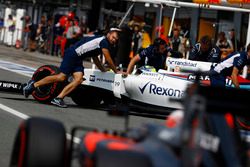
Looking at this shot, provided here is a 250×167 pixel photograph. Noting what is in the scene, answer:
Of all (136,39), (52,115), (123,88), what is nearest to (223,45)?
(136,39)

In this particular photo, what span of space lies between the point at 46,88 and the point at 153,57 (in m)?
2.52

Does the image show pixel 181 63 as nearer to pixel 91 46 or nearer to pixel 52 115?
pixel 91 46

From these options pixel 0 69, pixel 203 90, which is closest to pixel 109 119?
pixel 203 90

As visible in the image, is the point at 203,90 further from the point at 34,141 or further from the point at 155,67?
the point at 155,67

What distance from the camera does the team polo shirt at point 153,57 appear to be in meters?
16.5

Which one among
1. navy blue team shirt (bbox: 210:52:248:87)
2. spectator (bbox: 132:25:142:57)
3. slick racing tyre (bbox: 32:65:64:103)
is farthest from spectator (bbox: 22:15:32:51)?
navy blue team shirt (bbox: 210:52:248:87)

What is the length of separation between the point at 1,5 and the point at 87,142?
142 feet

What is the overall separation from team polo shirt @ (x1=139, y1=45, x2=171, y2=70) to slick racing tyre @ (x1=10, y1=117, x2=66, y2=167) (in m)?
10.7

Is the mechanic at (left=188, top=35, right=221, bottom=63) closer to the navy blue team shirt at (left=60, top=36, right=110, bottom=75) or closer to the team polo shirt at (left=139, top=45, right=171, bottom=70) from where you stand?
the team polo shirt at (left=139, top=45, right=171, bottom=70)

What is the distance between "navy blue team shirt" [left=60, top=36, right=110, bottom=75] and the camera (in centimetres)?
1478

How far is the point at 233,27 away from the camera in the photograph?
90.6ft

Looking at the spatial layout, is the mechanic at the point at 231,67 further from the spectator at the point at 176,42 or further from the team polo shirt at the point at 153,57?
the spectator at the point at 176,42

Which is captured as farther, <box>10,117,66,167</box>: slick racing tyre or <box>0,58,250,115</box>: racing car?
<box>0,58,250,115</box>: racing car

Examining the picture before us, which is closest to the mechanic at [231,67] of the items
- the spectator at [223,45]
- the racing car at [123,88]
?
the racing car at [123,88]
